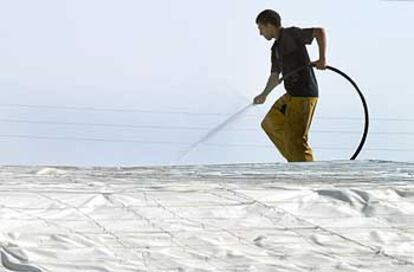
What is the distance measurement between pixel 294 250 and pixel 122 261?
383 millimetres

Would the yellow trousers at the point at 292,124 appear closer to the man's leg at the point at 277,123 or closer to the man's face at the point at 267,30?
the man's leg at the point at 277,123

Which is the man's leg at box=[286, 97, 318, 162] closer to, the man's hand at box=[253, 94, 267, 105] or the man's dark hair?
the man's hand at box=[253, 94, 267, 105]

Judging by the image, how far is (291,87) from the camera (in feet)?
15.4

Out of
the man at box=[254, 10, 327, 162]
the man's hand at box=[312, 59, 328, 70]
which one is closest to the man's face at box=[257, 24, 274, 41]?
the man at box=[254, 10, 327, 162]

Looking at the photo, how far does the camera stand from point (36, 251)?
202 cm

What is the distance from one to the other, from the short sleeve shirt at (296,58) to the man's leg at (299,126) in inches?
1.6

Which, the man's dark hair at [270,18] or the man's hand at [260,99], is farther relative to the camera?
the man's hand at [260,99]

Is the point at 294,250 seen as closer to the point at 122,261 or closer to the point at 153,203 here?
the point at 122,261

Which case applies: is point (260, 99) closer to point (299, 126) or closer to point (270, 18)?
point (299, 126)

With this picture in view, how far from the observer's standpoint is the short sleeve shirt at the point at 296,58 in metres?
4.62

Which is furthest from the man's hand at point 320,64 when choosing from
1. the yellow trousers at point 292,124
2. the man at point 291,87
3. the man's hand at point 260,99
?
the man's hand at point 260,99

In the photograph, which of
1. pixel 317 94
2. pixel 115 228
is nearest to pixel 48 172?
pixel 115 228

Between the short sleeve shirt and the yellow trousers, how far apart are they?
0.05 metres

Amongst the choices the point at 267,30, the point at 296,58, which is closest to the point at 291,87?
the point at 296,58
